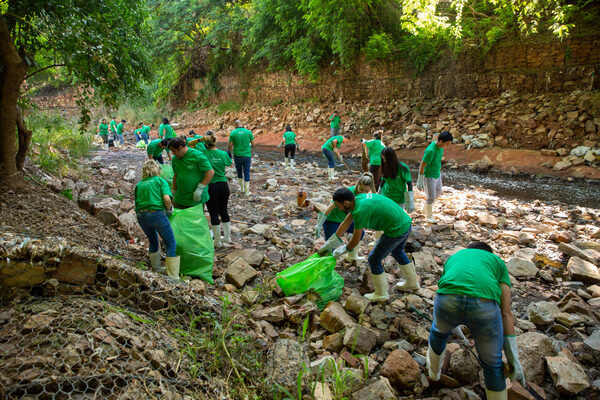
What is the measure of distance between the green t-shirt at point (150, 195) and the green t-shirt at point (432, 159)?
411cm

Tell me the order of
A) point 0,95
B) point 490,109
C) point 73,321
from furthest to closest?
1. point 490,109
2. point 0,95
3. point 73,321

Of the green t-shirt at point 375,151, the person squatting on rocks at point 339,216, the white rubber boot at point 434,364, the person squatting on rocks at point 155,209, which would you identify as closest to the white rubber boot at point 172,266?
the person squatting on rocks at point 155,209

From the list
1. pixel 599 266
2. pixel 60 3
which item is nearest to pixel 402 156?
pixel 599 266

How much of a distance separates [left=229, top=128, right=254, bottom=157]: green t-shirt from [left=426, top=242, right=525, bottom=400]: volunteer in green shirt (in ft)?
17.9

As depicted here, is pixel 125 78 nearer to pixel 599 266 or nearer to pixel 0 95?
pixel 0 95

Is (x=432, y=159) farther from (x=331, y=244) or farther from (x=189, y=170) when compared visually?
(x=189, y=170)

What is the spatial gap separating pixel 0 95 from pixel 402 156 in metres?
12.5

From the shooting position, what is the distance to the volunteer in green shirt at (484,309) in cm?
211

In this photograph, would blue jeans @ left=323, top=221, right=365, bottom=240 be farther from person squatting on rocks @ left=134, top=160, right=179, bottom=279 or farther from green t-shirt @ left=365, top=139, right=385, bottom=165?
green t-shirt @ left=365, top=139, right=385, bottom=165

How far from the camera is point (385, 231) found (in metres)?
3.32

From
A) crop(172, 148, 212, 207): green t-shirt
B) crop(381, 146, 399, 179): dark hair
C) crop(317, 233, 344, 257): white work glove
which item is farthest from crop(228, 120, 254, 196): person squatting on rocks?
crop(317, 233, 344, 257): white work glove

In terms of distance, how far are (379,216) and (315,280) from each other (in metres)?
0.94

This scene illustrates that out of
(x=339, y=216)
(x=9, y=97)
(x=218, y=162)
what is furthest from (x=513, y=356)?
(x=9, y=97)

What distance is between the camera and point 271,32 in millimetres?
20969
